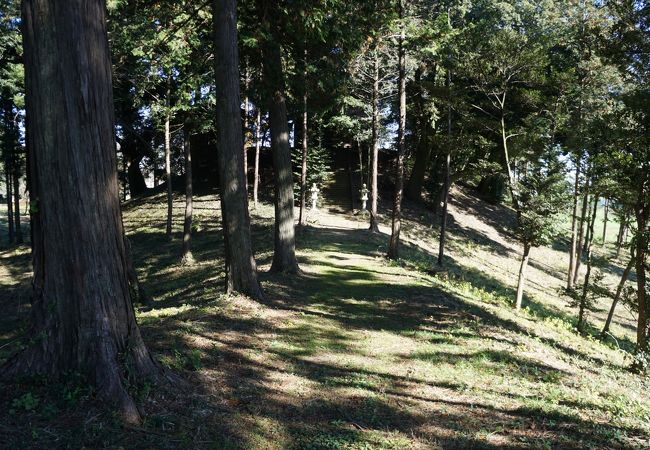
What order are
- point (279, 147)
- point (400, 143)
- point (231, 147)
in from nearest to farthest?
1. point (231, 147)
2. point (279, 147)
3. point (400, 143)

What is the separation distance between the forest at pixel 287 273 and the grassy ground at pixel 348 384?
34 mm

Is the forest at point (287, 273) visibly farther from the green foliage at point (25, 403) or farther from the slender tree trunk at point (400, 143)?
the slender tree trunk at point (400, 143)

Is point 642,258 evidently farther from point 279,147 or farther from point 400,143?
point 279,147

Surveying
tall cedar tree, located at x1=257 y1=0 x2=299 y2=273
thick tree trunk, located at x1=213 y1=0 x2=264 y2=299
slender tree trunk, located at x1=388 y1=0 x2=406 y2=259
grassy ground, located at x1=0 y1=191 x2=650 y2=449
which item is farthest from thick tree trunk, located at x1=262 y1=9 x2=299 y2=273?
slender tree trunk, located at x1=388 y1=0 x2=406 y2=259

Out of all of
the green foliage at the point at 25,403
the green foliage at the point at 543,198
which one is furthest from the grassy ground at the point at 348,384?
the green foliage at the point at 543,198

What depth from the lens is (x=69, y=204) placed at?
4070mm

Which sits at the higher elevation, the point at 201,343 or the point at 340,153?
the point at 340,153

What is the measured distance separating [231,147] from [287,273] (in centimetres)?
494

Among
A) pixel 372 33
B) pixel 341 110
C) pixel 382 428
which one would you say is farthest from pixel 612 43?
pixel 341 110

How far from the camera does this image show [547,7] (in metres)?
Answer: 28.0

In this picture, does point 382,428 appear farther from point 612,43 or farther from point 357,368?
point 612,43

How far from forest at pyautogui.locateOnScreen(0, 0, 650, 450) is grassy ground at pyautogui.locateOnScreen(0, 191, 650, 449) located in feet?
0.11

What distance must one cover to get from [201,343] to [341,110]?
2023 cm

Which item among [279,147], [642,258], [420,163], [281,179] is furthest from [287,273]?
[420,163]
